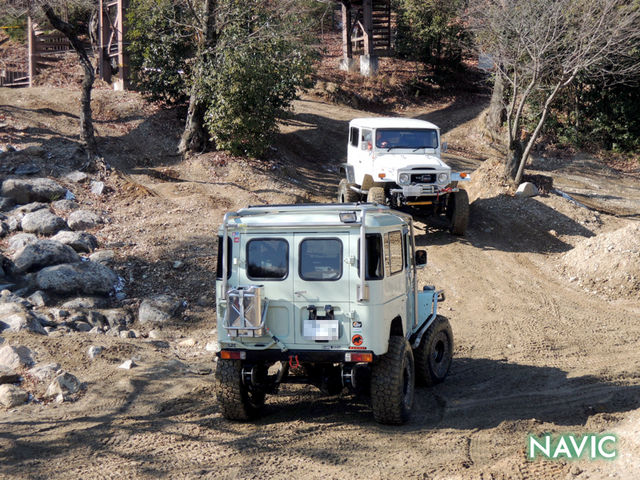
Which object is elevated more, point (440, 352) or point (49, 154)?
point (49, 154)

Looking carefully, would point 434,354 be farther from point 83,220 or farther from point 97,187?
point 97,187

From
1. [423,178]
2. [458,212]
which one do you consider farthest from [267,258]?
[458,212]

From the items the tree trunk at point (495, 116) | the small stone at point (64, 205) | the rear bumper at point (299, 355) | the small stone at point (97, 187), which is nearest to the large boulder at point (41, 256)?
the small stone at point (64, 205)

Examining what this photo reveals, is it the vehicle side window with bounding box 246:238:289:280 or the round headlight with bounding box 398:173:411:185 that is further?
the round headlight with bounding box 398:173:411:185

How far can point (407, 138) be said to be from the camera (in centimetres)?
1588

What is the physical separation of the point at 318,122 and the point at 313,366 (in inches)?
761

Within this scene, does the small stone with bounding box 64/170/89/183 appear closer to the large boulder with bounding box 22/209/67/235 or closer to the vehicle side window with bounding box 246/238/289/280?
the large boulder with bounding box 22/209/67/235

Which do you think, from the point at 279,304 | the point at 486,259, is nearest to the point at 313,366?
the point at 279,304

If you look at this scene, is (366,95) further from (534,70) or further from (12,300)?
(12,300)

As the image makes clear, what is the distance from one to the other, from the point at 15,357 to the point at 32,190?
7956 millimetres

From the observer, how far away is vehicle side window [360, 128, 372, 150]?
15835mm

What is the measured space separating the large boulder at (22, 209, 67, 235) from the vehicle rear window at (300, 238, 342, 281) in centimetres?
908

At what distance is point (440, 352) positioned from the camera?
9.38 m

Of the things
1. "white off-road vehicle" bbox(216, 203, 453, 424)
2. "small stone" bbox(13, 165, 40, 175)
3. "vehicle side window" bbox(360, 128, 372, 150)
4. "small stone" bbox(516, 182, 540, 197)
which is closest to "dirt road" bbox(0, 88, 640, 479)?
"white off-road vehicle" bbox(216, 203, 453, 424)
